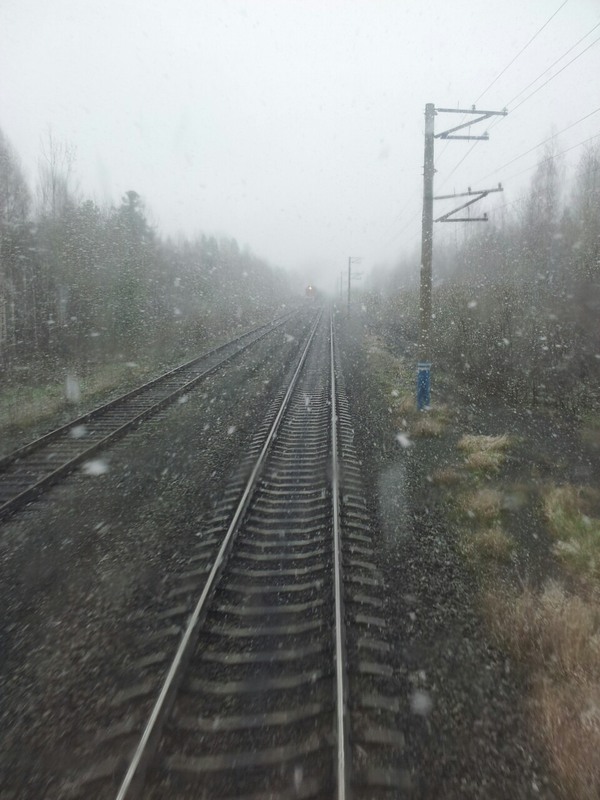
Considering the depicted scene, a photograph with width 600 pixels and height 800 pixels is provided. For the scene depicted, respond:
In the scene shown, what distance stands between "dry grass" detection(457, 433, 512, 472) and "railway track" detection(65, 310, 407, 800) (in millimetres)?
2898

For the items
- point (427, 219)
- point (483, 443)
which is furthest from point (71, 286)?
point (483, 443)

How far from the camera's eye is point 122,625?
4059 millimetres

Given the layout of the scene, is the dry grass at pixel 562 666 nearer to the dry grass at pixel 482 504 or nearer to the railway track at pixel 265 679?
the railway track at pixel 265 679

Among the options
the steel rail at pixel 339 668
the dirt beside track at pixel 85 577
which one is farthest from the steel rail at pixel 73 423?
the steel rail at pixel 339 668

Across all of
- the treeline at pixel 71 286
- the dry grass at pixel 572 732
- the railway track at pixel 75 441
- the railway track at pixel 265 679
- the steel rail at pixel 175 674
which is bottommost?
the dry grass at pixel 572 732

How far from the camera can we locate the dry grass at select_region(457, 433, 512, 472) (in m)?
7.69

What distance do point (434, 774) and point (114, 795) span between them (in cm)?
208

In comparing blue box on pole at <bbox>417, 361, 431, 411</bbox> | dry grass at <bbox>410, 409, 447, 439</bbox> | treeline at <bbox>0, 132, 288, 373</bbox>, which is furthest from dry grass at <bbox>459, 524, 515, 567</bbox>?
treeline at <bbox>0, 132, 288, 373</bbox>

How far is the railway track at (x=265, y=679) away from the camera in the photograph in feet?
8.98

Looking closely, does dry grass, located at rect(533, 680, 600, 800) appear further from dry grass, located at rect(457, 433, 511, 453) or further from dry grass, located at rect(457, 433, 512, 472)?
dry grass, located at rect(457, 433, 511, 453)

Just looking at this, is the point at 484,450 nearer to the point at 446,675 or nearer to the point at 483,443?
the point at 483,443

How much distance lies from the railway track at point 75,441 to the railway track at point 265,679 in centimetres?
329

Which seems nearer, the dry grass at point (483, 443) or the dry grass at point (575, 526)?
the dry grass at point (575, 526)

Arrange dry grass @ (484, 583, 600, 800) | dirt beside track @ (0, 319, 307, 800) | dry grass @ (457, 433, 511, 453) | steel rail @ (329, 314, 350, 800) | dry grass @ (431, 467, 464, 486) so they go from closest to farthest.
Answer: steel rail @ (329, 314, 350, 800) → dry grass @ (484, 583, 600, 800) → dirt beside track @ (0, 319, 307, 800) → dry grass @ (431, 467, 464, 486) → dry grass @ (457, 433, 511, 453)
